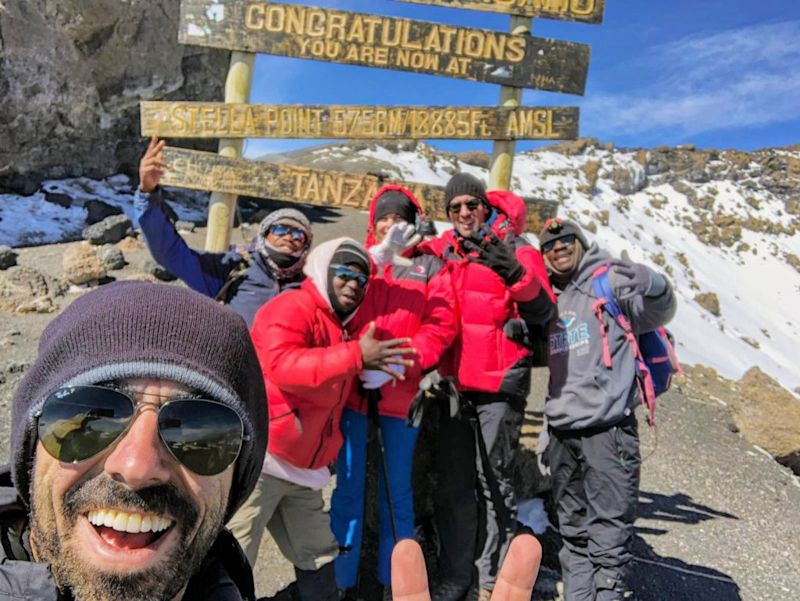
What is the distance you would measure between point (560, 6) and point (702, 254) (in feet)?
120

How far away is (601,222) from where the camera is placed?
30.1m

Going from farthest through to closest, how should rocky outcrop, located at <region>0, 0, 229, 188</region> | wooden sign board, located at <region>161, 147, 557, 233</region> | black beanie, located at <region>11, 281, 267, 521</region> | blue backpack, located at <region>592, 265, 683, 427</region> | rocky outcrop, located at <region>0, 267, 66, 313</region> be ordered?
1. rocky outcrop, located at <region>0, 0, 229, 188</region>
2. rocky outcrop, located at <region>0, 267, 66, 313</region>
3. wooden sign board, located at <region>161, 147, 557, 233</region>
4. blue backpack, located at <region>592, 265, 683, 427</region>
5. black beanie, located at <region>11, 281, 267, 521</region>

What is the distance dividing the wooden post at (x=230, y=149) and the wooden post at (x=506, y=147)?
7.37ft

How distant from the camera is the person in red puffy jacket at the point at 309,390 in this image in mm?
→ 2408

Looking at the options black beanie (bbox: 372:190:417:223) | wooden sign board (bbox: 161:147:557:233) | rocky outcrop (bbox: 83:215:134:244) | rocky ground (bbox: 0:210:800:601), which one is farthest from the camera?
rocky outcrop (bbox: 83:215:134:244)

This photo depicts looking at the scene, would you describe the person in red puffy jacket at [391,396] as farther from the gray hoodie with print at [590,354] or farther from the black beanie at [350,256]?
the gray hoodie with print at [590,354]

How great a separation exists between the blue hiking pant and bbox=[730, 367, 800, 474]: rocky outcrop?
6.70 metres

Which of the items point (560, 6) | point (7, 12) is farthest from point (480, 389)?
point (7, 12)

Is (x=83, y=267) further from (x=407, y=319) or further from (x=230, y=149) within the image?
(x=407, y=319)

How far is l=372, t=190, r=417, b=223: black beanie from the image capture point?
3.31m

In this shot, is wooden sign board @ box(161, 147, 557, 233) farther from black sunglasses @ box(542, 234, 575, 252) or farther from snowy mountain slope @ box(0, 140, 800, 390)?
snowy mountain slope @ box(0, 140, 800, 390)

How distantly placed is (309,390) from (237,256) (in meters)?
1.31

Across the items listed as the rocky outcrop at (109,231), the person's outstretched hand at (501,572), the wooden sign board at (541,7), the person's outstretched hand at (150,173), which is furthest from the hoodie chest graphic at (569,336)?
the rocky outcrop at (109,231)

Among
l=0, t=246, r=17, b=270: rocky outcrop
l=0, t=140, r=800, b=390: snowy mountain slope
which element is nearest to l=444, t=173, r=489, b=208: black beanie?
l=0, t=246, r=17, b=270: rocky outcrop
